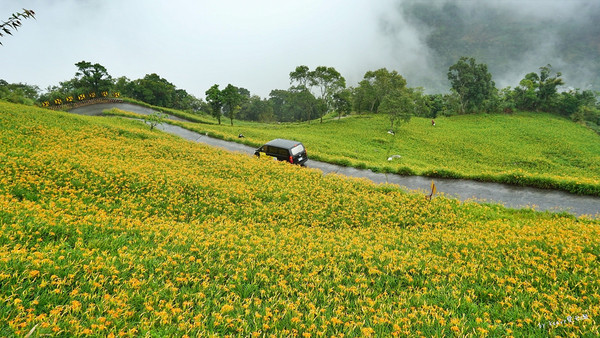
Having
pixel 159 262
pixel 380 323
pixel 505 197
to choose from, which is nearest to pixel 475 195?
pixel 505 197

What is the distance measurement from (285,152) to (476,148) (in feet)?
78.0

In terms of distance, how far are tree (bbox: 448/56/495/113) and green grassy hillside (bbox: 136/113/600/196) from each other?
530 cm

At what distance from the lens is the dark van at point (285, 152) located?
16672 mm

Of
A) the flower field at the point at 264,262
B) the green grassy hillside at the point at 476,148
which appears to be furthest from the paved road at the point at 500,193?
the flower field at the point at 264,262

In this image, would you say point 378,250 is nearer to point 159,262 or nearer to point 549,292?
point 549,292

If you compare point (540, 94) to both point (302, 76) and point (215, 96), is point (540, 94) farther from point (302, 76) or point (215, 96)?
point (215, 96)

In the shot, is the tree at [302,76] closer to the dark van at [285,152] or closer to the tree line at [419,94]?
the tree line at [419,94]

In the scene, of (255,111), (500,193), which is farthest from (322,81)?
(255,111)

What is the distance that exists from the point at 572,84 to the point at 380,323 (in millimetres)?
282911

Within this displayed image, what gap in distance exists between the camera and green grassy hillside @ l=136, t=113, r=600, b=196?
16516mm

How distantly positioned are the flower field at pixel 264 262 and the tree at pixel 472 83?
49691 mm

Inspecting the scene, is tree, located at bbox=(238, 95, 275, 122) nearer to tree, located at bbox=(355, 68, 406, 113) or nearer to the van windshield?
tree, located at bbox=(355, 68, 406, 113)

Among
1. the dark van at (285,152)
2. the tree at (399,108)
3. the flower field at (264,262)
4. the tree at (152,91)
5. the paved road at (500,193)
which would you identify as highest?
the tree at (152,91)

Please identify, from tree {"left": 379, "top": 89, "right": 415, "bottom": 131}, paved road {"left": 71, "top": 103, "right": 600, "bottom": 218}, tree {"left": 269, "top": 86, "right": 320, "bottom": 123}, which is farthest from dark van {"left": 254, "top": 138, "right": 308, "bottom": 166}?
tree {"left": 269, "top": 86, "right": 320, "bottom": 123}
